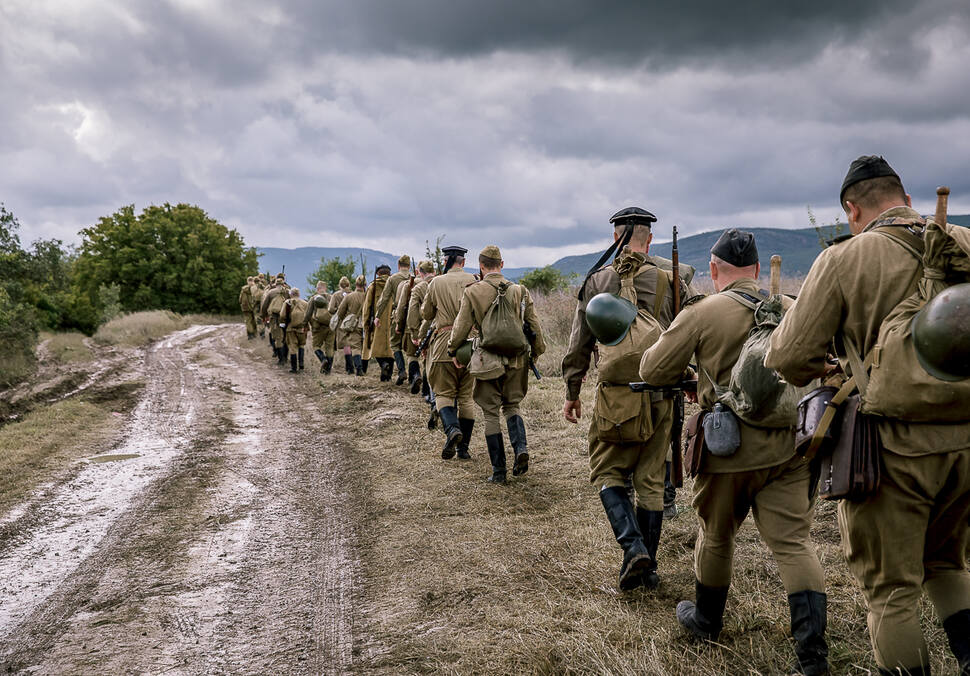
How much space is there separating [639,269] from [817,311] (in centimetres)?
211

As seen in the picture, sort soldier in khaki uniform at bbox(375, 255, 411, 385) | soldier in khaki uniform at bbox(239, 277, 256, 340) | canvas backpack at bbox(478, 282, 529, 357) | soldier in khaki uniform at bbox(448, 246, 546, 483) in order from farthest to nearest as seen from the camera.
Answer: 1. soldier in khaki uniform at bbox(239, 277, 256, 340)
2. soldier in khaki uniform at bbox(375, 255, 411, 385)
3. soldier in khaki uniform at bbox(448, 246, 546, 483)
4. canvas backpack at bbox(478, 282, 529, 357)

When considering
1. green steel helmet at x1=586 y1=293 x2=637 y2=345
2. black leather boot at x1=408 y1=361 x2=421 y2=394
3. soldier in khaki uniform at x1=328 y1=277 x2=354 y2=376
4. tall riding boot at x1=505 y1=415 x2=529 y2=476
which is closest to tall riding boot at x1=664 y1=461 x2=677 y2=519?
tall riding boot at x1=505 y1=415 x2=529 y2=476

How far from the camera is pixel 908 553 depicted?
237cm

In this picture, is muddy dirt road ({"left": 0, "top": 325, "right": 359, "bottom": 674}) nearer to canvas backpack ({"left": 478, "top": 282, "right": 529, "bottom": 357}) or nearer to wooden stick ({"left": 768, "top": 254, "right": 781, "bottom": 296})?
canvas backpack ({"left": 478, "top": 282, "right": 529, "bottom": 357})

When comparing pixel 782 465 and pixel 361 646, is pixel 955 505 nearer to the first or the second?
pixel 782 465

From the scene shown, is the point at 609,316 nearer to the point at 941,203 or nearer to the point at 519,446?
the point at 941,203

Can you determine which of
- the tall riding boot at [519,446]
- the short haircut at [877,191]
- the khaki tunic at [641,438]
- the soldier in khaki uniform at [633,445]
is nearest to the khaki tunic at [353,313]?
the tall riding boot at [519,446]

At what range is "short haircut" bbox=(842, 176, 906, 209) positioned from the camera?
258 centimetres

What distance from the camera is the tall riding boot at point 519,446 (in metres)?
6.84

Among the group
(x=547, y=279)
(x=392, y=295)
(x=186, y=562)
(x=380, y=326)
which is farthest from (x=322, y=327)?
(x=186, y=562)

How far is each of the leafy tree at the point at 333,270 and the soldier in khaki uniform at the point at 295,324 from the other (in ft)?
58.0

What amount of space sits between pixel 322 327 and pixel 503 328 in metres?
10.3

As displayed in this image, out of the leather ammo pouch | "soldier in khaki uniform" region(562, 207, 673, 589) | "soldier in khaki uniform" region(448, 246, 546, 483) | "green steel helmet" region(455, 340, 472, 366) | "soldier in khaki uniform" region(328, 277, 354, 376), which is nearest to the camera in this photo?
the leather ammo pouch

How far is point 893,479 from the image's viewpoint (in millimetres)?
2320
